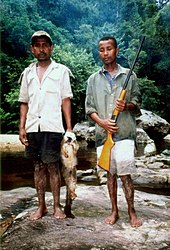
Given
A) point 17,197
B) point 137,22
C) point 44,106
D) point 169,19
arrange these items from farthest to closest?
1. point 137,22
2. point 169,19
3. point 17,197
4. point 44,106

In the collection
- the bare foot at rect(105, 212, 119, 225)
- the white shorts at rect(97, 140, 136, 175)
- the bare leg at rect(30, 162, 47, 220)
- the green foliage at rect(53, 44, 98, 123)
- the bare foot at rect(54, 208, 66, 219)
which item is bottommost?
the bare foot at rect(105, 212, 119, 225)

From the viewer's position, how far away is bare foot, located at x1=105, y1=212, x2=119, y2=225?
3.25 m

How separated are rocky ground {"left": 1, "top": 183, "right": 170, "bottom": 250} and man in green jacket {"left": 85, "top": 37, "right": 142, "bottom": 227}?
16cm

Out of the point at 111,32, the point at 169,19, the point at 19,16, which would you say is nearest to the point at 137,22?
the point at 111,32

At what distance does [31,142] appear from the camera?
3348 millimetres

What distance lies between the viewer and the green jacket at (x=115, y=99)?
3.27 m

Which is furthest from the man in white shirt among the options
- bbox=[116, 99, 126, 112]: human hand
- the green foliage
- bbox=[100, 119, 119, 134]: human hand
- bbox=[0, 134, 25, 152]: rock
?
the green foliage

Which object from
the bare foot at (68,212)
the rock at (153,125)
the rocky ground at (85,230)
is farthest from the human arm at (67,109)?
the rock at (153,125)

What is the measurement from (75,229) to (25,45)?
708 inches

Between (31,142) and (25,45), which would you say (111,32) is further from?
(31,142)

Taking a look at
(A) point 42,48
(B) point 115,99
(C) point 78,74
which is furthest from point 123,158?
(C) point 78,74

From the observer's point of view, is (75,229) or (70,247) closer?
(70,247)

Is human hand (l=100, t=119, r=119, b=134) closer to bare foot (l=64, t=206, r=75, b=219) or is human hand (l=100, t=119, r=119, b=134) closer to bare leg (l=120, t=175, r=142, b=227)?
bare leg (l=120, t=175, r=142, b=227)

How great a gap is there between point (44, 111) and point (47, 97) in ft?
0.45
